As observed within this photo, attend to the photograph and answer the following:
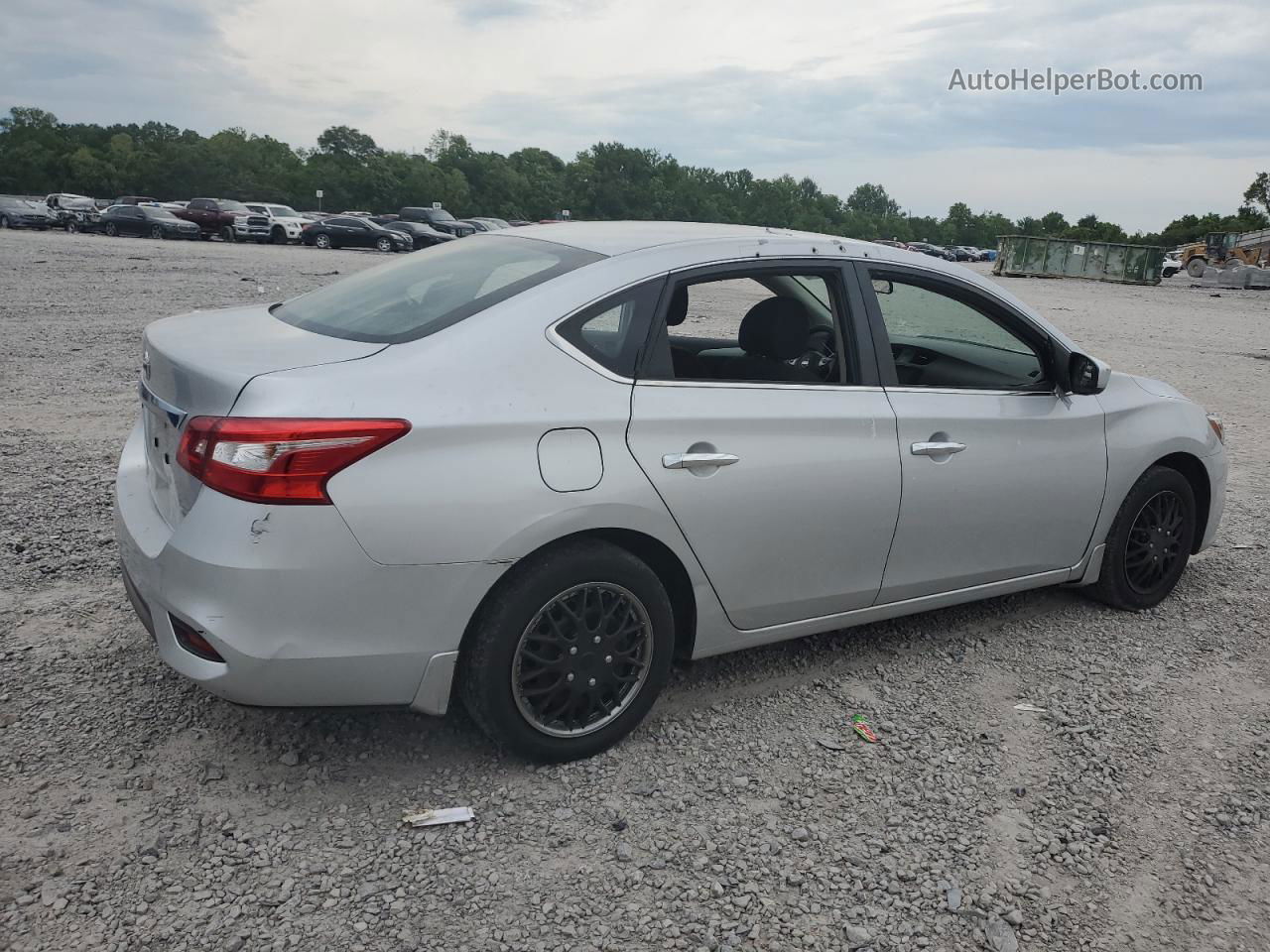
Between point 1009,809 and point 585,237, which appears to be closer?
point 1009,809

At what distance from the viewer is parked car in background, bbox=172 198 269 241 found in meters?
40.1

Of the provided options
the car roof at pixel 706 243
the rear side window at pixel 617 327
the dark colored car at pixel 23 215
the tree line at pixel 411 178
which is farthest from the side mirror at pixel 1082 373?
the tree line at pixel 411 178

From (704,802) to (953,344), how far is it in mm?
2426

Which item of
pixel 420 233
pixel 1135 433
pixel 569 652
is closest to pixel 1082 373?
pixel 1135 433

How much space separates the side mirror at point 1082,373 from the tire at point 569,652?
212cm

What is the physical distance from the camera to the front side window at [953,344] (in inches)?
162

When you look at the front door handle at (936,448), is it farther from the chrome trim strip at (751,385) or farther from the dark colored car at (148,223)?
the dark colored car at (148,223)

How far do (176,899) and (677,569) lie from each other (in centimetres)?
169

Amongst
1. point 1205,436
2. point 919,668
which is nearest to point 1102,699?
point 919,668

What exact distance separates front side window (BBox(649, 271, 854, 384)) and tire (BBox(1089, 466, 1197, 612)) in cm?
177

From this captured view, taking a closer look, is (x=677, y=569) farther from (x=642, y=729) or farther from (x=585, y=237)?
(x=585, y=237)

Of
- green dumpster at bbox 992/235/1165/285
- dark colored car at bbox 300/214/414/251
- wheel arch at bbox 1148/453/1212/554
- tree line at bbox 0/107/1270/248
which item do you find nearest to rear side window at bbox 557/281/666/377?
wheel arch at bbox 1148/453/1212/554

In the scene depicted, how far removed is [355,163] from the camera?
365 feet

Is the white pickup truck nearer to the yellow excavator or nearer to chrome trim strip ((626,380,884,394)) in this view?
the yellow excavator
